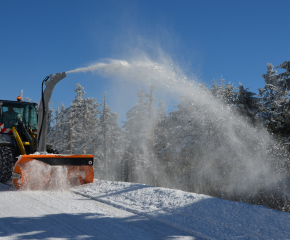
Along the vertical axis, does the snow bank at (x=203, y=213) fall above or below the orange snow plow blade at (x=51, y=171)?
below

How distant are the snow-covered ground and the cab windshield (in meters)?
3.15

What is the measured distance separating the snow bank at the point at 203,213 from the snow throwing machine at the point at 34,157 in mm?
1136

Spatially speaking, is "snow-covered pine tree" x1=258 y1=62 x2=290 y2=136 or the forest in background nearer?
"snow-covered pine tree" x1=258 y1=62 x2=290 y2=136

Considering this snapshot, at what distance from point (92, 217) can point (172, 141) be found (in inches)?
696

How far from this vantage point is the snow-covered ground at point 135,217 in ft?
11.3

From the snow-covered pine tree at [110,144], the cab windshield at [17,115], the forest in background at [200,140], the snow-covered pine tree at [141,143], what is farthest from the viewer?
the snow-covered pine tree at [110,144]

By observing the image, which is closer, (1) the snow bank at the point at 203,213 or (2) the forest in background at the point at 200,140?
(1) the snow bank at the point at 203,213

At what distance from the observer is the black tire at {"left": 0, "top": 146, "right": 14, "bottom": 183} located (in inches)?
268

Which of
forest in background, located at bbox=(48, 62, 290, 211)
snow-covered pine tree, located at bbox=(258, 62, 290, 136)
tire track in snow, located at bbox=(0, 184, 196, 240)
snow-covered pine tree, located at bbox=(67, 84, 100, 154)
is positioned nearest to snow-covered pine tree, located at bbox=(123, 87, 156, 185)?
forest in background, located at bbox=(48, 62, 290, 211)

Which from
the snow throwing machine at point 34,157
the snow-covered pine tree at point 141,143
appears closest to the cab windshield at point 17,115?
the snow throwing machine at point 34,157

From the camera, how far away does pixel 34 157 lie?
6.21 metres

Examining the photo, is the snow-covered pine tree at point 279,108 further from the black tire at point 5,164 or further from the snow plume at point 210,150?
the black tire at point 5,164

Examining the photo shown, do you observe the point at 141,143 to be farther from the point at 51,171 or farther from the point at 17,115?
the point at 51,171

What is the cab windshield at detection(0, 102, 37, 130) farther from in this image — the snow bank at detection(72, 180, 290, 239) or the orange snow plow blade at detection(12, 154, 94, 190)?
the snow bank at detection(72, 180, 290, 239)
